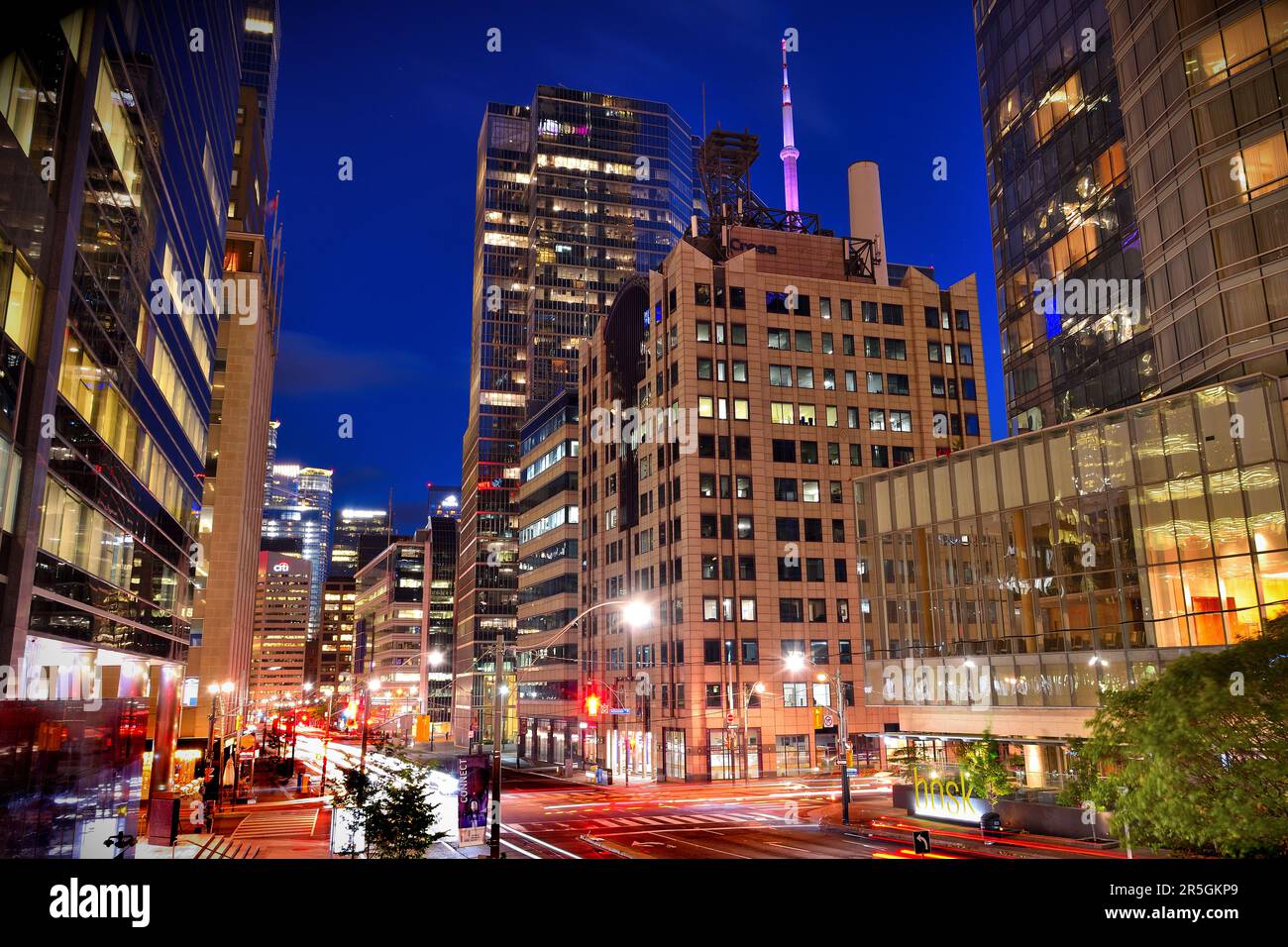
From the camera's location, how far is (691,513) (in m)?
85.1

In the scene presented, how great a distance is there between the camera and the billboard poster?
2814 cm

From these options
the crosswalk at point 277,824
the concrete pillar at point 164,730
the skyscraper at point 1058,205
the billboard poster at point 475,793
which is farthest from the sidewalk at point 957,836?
the concrete pillar at point 164,730

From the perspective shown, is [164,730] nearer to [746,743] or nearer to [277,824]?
[277,824]

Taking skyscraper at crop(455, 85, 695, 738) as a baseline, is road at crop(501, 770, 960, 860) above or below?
below

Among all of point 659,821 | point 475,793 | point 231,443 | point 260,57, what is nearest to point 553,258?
point 260,57

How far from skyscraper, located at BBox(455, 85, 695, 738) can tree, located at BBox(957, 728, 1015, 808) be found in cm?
13094

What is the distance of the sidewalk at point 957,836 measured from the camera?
33.8 meters

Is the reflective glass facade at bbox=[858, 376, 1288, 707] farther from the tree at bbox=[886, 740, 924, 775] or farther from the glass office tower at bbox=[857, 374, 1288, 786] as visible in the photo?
the tree at bbox=[886, 740, 924, 775]

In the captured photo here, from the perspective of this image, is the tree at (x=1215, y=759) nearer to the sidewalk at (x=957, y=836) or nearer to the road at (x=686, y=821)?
the road at (x=686, y=821)

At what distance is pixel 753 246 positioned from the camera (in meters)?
95.7

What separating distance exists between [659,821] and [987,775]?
17.2m

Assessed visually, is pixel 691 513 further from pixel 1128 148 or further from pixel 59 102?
pixel 59 102

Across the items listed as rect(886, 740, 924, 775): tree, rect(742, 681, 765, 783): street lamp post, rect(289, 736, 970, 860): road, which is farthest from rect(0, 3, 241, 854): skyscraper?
rect(742, 681, 765, 783): street lamp post
